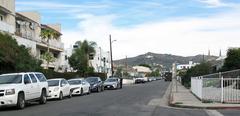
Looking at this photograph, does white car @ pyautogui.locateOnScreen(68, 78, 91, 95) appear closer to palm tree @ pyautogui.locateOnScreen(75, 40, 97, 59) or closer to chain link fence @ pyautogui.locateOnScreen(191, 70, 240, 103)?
chain link fence @ pyautogui.locateOnScreen(191, 70, 240, 103)

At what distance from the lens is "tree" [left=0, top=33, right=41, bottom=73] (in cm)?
3872

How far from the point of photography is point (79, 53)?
8988 cm

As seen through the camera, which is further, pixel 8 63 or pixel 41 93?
pixel 8 63

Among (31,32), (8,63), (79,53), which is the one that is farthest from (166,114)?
(79,53)

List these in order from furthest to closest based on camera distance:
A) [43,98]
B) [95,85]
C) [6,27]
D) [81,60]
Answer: [81,60] < [6,27] < [95,85] < [43,98]

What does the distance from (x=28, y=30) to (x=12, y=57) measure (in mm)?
26023

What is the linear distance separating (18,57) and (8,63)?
5.09 ft

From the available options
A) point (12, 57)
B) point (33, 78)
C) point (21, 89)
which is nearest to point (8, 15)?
point (12, 57)

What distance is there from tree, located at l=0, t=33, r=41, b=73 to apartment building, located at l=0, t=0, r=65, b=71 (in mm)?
7169

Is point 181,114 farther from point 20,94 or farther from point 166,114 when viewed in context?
point 20,94

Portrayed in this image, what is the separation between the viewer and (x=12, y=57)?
4003 cm

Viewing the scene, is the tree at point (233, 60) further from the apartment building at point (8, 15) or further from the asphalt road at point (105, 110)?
the apartment building at point (8, 15)

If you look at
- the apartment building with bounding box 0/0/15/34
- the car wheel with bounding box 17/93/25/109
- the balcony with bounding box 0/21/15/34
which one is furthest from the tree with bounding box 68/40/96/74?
the car wheel with bounding box 17/93/25/109

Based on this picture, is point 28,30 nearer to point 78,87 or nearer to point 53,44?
point 53,44
